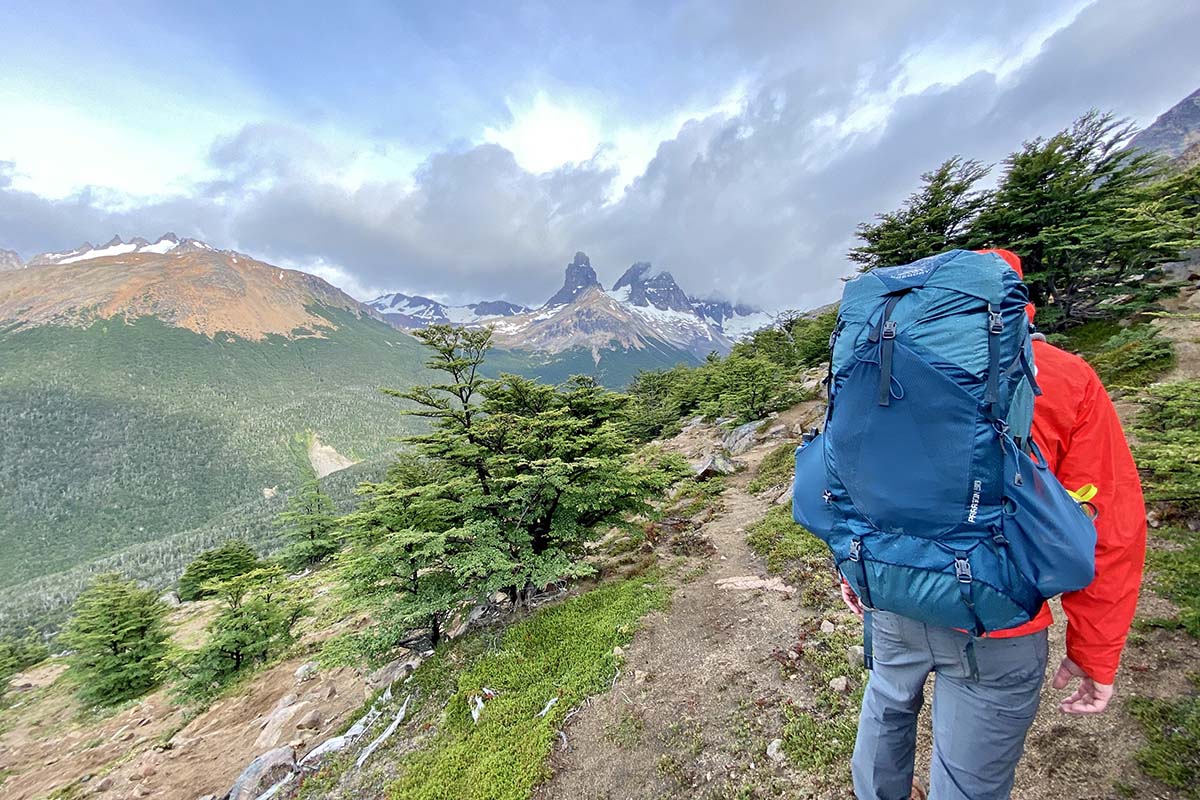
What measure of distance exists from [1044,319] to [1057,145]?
545 centimetres

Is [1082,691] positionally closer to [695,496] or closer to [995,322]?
[995,322]

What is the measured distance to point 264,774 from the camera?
720cm

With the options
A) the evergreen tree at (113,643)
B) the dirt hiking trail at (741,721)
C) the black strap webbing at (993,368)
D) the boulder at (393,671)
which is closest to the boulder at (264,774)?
the boulder at (393,671)

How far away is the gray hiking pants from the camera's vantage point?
2.05 meters

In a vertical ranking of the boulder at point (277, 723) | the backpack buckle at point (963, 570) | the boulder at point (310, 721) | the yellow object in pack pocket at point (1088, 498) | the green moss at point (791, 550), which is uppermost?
the yellow object in pack pocket at point (1088, 498)

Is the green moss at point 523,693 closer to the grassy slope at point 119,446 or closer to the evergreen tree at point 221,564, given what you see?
the evergreen tree at point 221,564

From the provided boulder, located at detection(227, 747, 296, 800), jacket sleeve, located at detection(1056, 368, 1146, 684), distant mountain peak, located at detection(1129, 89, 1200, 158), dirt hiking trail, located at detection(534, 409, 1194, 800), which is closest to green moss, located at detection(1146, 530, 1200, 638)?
dirt hiking trail, located at detection(534, 409, 1194, 800)

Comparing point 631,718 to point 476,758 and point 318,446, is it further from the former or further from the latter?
point 318,446

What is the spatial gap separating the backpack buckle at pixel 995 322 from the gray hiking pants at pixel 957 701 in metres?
1.46

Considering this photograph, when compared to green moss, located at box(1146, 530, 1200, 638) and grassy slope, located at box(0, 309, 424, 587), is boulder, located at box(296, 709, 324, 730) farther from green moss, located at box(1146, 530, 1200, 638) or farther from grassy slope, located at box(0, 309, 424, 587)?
grassy slope, located at box(0, 309, 424, 587)

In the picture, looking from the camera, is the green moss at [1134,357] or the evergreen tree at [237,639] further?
the evergreen tree at [237,639]

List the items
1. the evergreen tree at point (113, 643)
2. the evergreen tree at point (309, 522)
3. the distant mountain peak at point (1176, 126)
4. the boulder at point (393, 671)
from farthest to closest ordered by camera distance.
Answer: the distant mountain peak at point (1176, 126) < the evergreen tree at point (309, 522) < the evergreen tree at point (113, 643) < the boulder at point (393, 671)

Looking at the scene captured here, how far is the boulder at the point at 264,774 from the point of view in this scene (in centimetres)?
702

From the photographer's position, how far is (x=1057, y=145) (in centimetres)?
1388
